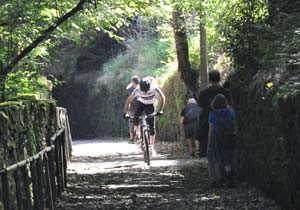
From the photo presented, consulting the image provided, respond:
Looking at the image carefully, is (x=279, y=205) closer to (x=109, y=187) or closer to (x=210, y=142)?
(x=210, y=142)

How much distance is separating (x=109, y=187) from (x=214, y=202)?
8.30 ft

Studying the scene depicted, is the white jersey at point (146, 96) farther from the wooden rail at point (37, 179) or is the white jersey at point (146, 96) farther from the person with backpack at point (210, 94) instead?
the wooden rail at point (37, 179)

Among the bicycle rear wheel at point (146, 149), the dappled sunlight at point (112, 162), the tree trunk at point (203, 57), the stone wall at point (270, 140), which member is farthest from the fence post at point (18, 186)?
the tree trunk at point (203, 57)

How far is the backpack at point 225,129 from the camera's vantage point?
11.8 metres

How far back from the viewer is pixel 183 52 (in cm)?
2273

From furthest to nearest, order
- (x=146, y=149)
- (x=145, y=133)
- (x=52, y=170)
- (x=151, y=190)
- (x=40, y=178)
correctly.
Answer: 1. (x=145, y=133)
2. (x=146, y=149)
3. (x=151, y=190)
4. (x=52, y=170)
5. (x=40, y=178)

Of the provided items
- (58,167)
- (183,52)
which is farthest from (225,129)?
(183,52)

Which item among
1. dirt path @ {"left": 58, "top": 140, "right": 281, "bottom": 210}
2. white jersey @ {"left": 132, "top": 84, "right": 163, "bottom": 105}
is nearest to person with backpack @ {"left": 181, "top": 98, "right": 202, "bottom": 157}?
dirt path @ {"left": 58, "top": 140, "right": 281, "bottom": 210}

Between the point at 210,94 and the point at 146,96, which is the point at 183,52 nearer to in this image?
the point at 146,96

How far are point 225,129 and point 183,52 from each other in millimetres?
11101

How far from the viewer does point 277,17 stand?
12.9 m

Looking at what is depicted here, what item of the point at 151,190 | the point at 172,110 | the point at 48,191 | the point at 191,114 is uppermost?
the point at 172,110

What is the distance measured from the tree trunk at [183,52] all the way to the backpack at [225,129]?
413 inches

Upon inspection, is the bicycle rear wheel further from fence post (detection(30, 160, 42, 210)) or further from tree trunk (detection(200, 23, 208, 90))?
fence post (detection(30, 160, 42, 210))
